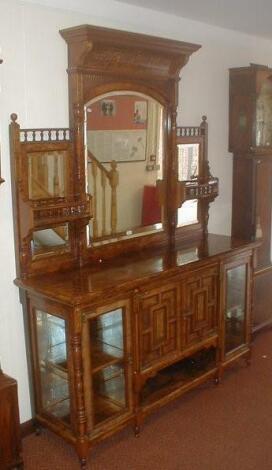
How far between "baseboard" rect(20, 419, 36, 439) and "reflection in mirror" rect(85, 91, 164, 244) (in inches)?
39.8

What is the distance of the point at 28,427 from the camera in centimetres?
268

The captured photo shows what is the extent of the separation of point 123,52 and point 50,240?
104 centimetres

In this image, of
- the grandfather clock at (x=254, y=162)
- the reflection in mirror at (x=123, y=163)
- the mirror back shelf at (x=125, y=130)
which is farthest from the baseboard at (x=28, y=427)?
the grandfather clock at (x=254, y=162)

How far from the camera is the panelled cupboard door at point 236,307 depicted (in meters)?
3.14

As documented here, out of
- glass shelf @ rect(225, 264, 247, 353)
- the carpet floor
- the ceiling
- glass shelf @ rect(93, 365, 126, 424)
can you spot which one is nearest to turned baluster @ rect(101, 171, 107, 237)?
glass shelf @ rect(93, 365, 126, 424)

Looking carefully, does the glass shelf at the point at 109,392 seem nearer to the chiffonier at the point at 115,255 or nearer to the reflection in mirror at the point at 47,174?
the chiffonier at the point at 115,255

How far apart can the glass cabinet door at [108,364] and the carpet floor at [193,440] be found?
0.72 feet

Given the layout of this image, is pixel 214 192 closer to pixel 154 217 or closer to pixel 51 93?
pixel 154 217

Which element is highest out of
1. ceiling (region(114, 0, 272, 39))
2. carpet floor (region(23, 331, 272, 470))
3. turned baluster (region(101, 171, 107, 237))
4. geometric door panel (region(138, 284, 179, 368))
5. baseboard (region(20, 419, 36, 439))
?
ceiling (region(114, 0, 272, 39))

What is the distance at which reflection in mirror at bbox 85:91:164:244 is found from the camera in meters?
2.69

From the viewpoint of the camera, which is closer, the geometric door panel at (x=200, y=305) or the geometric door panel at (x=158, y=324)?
the geometric door panel at (x=158, y=324)

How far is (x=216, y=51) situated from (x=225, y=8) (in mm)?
516

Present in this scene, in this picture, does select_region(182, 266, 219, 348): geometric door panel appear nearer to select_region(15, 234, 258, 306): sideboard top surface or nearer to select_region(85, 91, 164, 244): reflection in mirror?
select_region(15, 234, 258, 306): sideboard top surface

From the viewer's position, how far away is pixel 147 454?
252 centimetres
